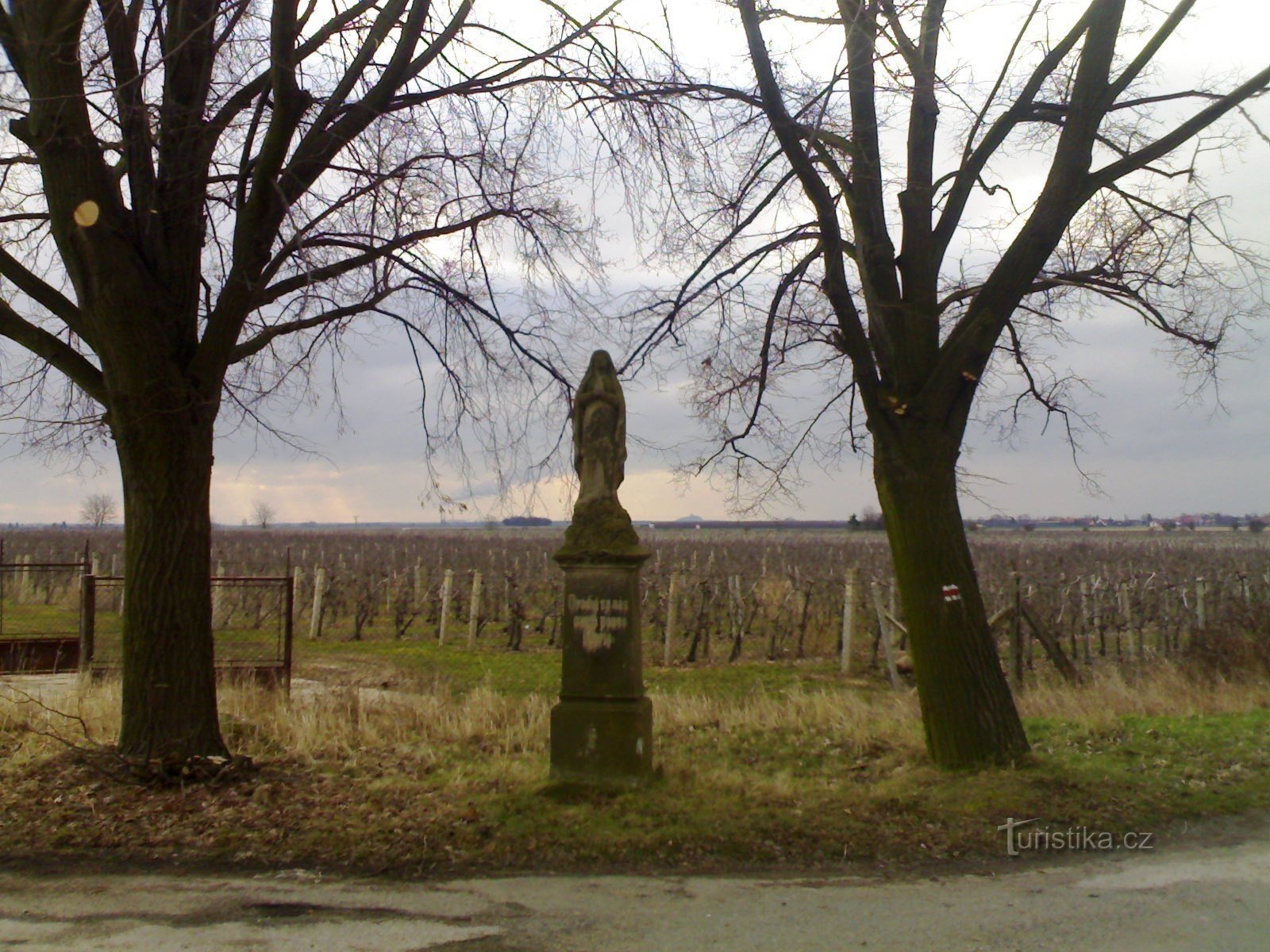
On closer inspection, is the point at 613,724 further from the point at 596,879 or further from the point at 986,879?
the point at 986,879

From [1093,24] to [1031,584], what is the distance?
2447cm

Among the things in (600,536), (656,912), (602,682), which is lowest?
(656,912)

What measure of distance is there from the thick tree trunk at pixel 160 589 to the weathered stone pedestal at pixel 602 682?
8.21 feet

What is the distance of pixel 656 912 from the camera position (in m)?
4.95

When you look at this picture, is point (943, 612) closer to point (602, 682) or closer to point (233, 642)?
point (602, 682)

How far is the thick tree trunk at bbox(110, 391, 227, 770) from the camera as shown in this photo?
22.8ft

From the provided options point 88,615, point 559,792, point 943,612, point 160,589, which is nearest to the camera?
point 559,792

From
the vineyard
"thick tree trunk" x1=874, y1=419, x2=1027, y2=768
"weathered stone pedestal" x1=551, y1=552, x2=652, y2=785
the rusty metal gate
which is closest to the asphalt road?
"weathered stone pedestal" x1=551, y1=552, x2=652, y2=785

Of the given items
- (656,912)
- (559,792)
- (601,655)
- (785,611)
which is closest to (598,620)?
(601,655)

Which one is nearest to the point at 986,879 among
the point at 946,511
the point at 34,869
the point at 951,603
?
the point at 951,603

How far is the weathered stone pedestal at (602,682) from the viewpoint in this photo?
23.1 feet

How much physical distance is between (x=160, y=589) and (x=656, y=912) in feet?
13.6

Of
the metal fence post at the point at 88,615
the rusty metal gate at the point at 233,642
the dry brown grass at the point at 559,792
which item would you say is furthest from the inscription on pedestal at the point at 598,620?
the metal fence post at the point at 88,615

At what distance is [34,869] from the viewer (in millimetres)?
5465
